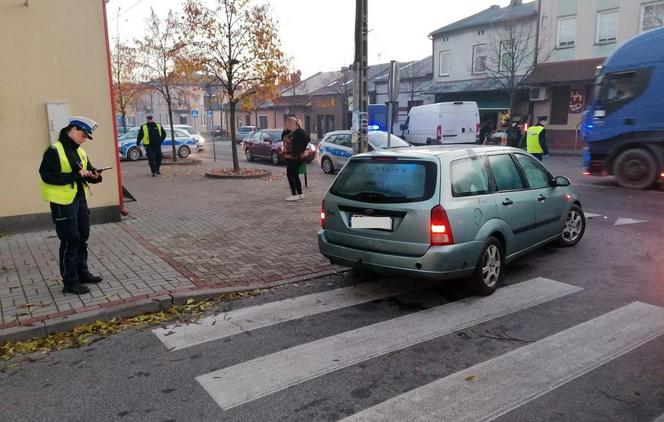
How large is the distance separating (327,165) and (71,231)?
12.8m

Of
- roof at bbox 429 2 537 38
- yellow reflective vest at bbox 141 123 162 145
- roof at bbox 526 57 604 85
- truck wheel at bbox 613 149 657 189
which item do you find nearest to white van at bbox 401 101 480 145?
roof at bbox 526 57 604 85

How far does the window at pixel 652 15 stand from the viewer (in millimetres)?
23547

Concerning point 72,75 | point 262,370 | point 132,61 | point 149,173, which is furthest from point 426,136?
point 262,370

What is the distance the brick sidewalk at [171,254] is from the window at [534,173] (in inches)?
104

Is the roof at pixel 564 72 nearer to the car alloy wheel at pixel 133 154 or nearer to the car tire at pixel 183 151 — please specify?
the car tire at pixel 183 151

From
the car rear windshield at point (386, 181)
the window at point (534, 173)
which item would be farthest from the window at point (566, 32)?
the car rear windshield at point (386, 181)

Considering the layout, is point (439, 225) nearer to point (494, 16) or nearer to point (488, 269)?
point (488, 269)

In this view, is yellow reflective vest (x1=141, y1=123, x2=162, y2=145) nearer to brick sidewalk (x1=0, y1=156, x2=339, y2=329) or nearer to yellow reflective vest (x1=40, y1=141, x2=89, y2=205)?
brick sidewalk (x1=0, y1=156, x2=339, y2=329)

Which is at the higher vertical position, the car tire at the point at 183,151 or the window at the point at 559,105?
the window at the point at 559,105

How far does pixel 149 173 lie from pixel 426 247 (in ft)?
48.7

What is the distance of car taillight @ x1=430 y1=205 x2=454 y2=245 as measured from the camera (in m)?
4.76

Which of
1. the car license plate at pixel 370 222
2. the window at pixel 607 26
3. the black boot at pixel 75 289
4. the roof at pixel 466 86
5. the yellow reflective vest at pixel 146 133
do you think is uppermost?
the window at pixel 607 26

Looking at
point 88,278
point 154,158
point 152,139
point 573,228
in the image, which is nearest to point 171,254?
point 88,278

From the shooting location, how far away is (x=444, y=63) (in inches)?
1369
